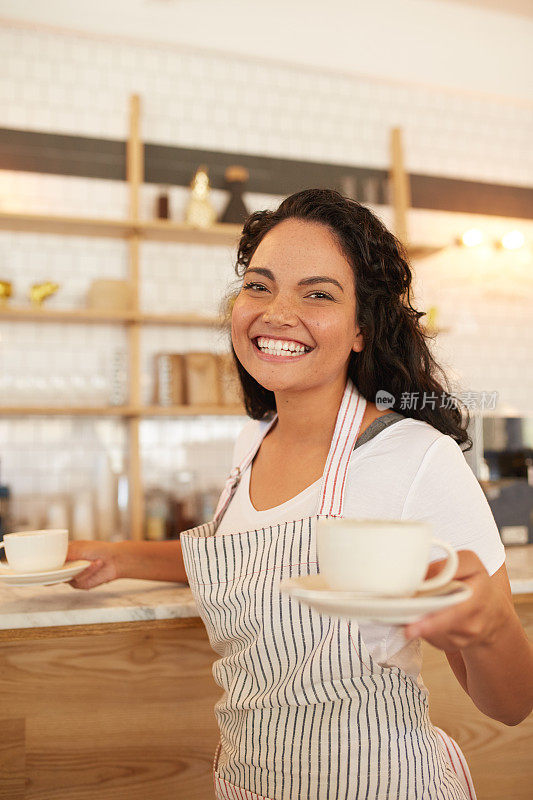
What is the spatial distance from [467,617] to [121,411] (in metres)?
2.92

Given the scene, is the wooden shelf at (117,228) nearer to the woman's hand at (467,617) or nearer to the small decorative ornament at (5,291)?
the small decorative ornament at (5,291)

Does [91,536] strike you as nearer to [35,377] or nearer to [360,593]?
[35,377]

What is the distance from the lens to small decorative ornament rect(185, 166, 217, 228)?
373cm

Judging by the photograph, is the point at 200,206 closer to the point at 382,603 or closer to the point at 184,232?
the point at 184,232

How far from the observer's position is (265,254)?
1.35 metres

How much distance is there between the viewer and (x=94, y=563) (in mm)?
1417

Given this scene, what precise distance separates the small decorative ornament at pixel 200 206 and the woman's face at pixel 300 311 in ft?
8.12

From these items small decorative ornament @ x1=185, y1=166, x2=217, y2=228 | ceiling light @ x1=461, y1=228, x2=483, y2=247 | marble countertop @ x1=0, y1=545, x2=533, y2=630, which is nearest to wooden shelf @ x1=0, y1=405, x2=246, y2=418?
small decorative ornament @ x1=185, y1=166, x2=217, y2=228

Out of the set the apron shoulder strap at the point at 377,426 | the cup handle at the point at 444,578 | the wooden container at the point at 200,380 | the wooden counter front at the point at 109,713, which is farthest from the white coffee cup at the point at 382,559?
the wooden container at the point at 200,380

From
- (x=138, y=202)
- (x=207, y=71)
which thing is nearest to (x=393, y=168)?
(x=207, y=71)

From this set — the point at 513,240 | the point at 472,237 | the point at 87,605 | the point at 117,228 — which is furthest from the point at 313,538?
the point at 513,240

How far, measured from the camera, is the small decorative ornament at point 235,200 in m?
3.88

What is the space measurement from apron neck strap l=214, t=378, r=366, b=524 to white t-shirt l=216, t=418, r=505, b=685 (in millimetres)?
16

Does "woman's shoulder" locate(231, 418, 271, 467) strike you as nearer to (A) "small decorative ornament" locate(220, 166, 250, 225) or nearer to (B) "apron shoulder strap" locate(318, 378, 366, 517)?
(B) "apron shoulder strap" locate(318, 378, 366, 517)
